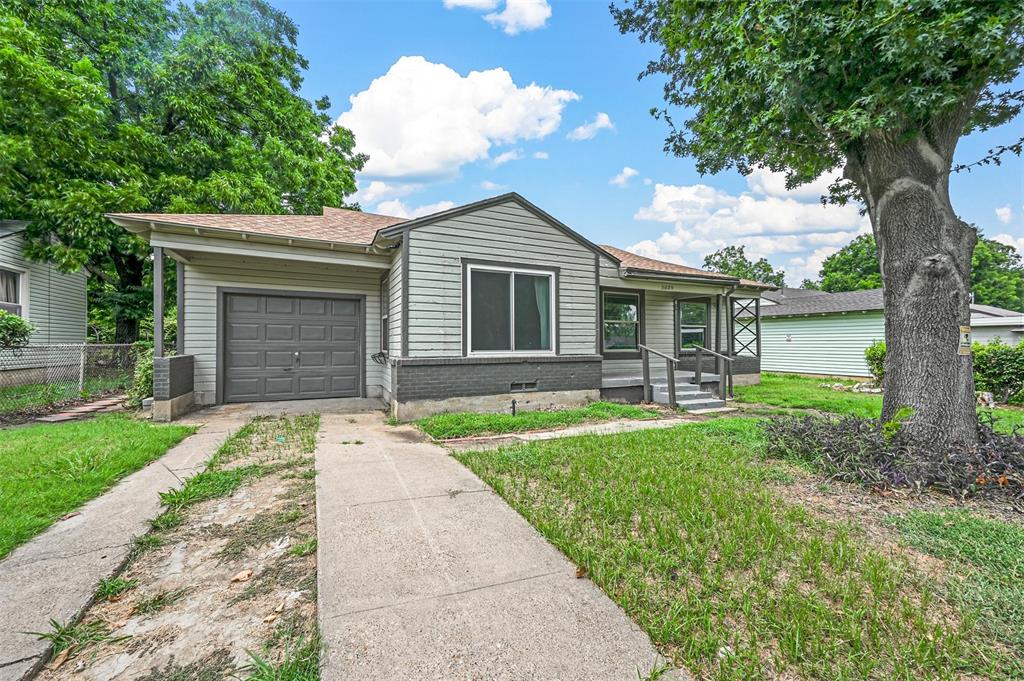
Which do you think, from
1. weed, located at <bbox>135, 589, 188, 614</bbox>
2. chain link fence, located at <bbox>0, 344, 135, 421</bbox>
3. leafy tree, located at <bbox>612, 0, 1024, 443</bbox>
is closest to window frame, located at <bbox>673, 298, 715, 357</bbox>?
leafy tree, located at <bbox>612, 0, 1024, 443</bbox>

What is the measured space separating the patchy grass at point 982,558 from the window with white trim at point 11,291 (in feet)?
52.8

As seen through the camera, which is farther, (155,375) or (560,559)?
(155,375)

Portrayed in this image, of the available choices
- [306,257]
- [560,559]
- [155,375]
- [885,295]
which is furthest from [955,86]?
[155,375]

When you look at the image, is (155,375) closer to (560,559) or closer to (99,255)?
(560,559)

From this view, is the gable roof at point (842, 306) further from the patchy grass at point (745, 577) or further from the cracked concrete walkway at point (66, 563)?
the cracked concrete walkway at point (66, 563)

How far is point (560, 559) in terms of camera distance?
240 cm

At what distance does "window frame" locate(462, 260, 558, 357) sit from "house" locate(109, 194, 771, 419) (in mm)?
20

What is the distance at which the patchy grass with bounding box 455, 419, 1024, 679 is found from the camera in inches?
65.0

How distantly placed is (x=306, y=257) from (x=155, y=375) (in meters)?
2.85

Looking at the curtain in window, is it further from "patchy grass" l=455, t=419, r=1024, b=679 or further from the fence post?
"patchy grass" l=455, t=419, r=1024, b=679

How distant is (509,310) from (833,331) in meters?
14.7

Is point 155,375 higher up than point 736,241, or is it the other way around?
point 736,241

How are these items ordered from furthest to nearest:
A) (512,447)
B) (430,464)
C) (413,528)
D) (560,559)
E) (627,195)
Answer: (627,195) → (512,447) → (430,464) → (413,528) → (560,559)

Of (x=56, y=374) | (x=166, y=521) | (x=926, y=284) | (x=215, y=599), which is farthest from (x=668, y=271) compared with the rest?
(x=56, y=374)
